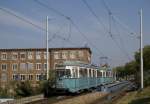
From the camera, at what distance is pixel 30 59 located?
349 feet

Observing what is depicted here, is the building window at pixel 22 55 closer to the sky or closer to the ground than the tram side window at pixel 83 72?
closer to the sky

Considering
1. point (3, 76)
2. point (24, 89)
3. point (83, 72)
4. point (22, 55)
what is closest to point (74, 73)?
point (83, 72)

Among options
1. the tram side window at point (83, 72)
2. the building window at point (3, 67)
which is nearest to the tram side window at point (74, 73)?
the tram side window at point (83, 72)

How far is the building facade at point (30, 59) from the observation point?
4131 inches

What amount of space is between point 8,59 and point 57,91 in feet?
236

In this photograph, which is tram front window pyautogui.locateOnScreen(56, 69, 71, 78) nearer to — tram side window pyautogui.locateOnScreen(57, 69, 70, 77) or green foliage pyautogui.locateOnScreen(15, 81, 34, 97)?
tram side window pyautogui.locateOnScreen(57, 69, 70, 77)

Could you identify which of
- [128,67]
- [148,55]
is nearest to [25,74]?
[148,55]

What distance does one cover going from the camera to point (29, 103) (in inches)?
1079

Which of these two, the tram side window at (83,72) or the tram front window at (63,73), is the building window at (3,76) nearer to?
the tram side window at (83,72)

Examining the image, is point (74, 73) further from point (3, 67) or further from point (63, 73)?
point (3, 67)

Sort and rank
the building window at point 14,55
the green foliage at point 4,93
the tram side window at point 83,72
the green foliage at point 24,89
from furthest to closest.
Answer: the building window at point 14,55, the green foliage at point 24,89, the tram side window at point 83,72, the green foliage at point 4,93

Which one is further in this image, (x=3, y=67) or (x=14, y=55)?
(x=14, y=55)

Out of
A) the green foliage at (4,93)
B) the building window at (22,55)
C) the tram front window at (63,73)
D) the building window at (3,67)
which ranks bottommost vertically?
the green foliage at (4,93)

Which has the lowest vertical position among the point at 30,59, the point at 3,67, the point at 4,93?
the point at 4,93
